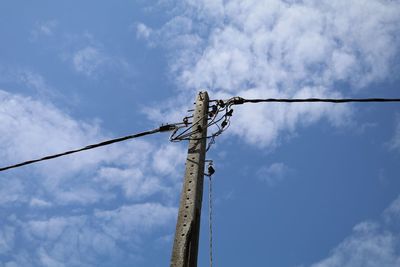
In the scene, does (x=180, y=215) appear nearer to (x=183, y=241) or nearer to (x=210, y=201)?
(x=183, y=241)

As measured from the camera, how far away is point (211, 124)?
244 inches

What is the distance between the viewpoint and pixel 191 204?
478 cm

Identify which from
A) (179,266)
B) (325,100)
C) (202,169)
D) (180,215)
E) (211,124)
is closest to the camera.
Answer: (179,266)

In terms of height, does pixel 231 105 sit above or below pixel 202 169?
above

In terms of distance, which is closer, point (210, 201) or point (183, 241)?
point (183, 241)

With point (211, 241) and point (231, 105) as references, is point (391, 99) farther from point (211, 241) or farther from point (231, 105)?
point (211, 241)

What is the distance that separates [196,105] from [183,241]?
2595 mm

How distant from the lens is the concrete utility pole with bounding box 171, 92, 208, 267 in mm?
4383

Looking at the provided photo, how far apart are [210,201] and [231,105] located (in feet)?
5.62

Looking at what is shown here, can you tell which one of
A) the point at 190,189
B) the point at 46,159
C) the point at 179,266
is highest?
the point at 46,159

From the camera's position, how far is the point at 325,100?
574 cm

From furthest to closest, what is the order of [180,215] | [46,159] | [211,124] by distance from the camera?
[46,159], [211,124], [180,215]

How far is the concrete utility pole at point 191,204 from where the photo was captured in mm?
4383

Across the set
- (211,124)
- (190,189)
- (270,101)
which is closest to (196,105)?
(211,124)
